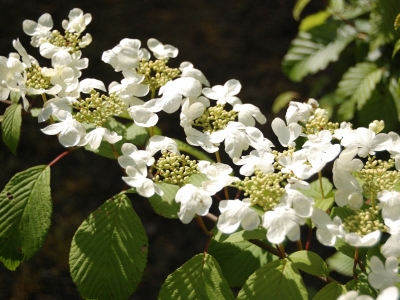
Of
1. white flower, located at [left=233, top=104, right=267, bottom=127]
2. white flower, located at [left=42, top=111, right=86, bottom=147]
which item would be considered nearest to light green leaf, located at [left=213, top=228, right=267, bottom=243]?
white flower, located at [left=233, top=104, right=267, bottom=127]

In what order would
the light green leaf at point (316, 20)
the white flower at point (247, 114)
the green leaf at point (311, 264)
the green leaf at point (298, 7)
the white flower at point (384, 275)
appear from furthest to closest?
the light green leaf at point (316, 20) < the green leaf at point (298, 7) < the white flower at point (247, 114) < the green leaf at point (311, 264) < the white flower at point (384, 275)

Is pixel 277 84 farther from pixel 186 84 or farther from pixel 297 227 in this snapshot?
pixel 297 227

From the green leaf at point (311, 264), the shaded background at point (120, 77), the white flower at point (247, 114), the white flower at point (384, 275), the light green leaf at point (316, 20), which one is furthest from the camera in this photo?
the shaded background at point (120, 77)

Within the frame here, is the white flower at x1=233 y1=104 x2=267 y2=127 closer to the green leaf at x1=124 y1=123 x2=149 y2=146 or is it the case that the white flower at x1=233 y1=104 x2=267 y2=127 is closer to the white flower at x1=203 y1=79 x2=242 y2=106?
the white flower at x1=203 y1=79 x2=242 y2=106

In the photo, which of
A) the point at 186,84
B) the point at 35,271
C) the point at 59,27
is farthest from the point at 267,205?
the point at 59,27

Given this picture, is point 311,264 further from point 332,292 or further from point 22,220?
point 22,220

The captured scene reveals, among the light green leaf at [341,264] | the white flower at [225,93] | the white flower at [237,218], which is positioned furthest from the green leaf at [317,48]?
the white flower at [237,218]

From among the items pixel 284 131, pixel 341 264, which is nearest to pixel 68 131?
pixel 284 131

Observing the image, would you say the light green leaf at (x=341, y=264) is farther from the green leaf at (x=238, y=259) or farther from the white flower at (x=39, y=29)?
the white flower at (x=39, y=29)
